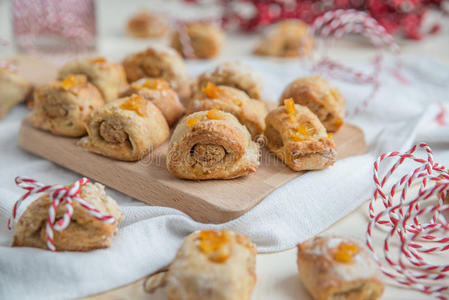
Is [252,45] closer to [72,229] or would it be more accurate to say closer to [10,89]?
[10,89]

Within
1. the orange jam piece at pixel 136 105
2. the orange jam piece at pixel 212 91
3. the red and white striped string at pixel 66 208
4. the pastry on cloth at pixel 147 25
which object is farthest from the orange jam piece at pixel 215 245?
the pastry on cloth at pixel 147 25

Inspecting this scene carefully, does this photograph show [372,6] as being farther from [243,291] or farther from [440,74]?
[243,291]

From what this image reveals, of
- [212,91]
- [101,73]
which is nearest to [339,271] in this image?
[212,91]

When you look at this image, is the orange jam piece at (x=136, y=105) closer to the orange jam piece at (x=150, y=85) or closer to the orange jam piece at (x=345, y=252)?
the orange jam piece at (x=150, y=85)

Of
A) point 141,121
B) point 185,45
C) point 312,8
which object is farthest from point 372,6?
point 141,121

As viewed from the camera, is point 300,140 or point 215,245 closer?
point 215,245

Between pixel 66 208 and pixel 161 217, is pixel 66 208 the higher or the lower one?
the higher one
